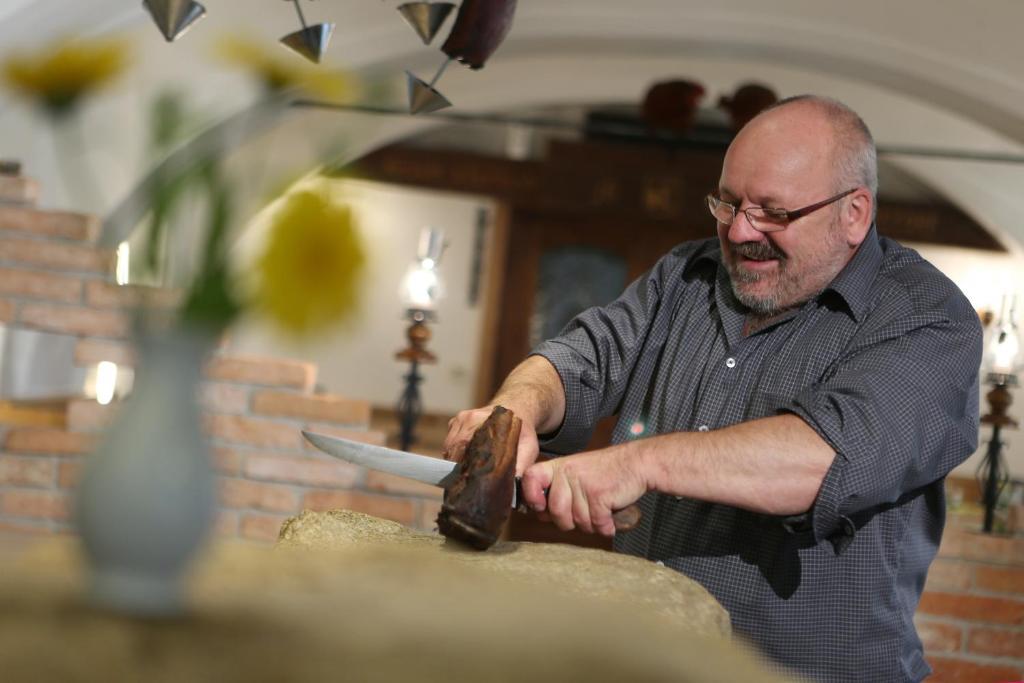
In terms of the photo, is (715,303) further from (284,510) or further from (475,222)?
(475,222)

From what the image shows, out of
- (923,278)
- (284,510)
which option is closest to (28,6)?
(284,510)

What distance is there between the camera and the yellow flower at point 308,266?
572mm

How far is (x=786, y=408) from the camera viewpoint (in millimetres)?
1578

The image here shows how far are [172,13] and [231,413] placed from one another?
217cm

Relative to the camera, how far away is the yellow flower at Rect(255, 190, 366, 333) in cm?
57

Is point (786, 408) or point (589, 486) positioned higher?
point (786, 408)

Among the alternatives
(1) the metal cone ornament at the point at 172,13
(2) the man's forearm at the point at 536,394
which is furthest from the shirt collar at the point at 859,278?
(1) the metal cone ornament at the point at 172,13

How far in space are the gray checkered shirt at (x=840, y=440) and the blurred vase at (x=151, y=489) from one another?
1.09 m

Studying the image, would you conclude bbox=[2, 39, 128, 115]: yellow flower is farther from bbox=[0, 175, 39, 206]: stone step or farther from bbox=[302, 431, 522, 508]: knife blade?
bbox=[0, 175, 39, 206]: stone step

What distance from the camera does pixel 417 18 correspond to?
7.23ft

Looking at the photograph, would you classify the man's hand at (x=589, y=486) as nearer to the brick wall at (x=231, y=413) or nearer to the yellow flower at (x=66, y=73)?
the yellow flower at (x=66, y=73)

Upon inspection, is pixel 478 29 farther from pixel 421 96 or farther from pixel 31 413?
pixel 31 413

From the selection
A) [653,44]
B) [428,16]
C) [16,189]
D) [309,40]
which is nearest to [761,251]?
[428,16]

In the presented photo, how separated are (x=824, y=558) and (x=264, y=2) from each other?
3.29m
